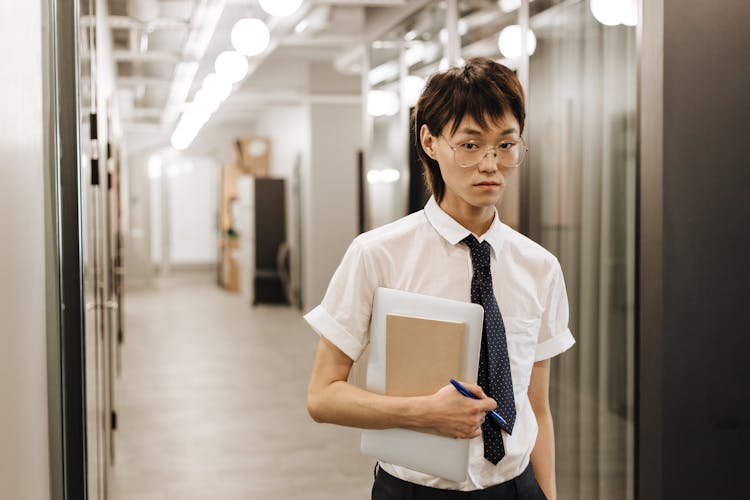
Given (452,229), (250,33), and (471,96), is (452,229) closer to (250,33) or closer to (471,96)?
(471,96)

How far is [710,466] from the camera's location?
284 cm

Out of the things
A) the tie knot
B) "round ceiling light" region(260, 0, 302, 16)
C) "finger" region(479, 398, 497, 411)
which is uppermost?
"round ceiling light" region(260, 0, 302, 16)

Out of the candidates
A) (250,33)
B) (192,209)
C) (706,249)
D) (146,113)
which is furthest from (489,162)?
(192,209)

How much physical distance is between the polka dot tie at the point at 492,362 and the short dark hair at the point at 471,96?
9.7 inches

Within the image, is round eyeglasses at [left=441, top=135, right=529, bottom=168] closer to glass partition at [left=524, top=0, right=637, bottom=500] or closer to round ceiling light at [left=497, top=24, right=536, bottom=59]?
glass partition at [left=524, top=0, right=637, bottom=500]

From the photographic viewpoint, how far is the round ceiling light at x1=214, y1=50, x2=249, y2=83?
6.48 m

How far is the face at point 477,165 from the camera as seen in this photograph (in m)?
1.47

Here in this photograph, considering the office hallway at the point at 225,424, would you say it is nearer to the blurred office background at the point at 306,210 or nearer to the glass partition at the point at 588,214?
the blurred office background at the point at 306,210

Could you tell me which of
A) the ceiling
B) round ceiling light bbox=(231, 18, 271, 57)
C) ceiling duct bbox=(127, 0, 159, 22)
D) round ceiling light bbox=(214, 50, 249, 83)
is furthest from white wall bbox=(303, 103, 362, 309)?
round ceiling light bbox=(231, 18, 271, 57)

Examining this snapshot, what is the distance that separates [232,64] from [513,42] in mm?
3023

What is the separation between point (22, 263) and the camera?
1.58 metres

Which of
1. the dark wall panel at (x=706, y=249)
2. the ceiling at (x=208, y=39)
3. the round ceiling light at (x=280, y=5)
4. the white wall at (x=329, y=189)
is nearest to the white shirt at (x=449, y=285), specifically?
the dark wall panel at (x=706, y=249)

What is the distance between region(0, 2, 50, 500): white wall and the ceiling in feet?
14.0

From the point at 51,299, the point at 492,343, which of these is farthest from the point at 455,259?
the point at 51,299
